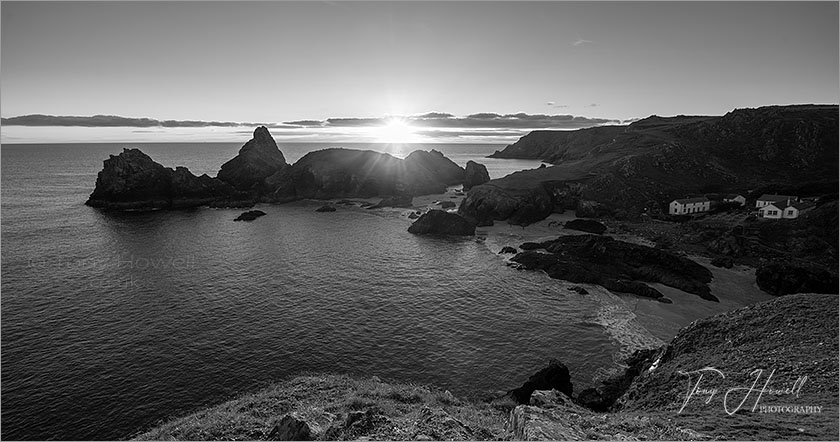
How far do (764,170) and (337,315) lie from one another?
12437cm

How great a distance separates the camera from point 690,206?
262 ft

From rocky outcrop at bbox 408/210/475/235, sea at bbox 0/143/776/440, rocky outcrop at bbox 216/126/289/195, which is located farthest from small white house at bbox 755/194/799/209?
rocky outcrop at bbox 216/126/289/195

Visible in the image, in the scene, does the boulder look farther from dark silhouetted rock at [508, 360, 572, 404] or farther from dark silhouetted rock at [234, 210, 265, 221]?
dark silhouetted rock at [508, 360, 572, 404]

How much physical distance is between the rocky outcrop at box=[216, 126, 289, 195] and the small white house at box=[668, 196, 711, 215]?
95.5 meters

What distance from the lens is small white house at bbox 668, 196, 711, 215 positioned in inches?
3147

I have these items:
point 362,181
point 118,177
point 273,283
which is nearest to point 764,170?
point 362,181

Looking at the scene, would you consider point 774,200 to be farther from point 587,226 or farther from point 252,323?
point 252,323

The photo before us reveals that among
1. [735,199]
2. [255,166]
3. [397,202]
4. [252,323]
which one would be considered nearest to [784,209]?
[735,199]

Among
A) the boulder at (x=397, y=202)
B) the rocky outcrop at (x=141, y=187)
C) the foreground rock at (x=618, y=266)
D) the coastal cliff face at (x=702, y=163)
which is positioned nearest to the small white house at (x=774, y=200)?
the coastal cliff face at (x=702, y=163)

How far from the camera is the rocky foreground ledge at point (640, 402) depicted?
16.9m

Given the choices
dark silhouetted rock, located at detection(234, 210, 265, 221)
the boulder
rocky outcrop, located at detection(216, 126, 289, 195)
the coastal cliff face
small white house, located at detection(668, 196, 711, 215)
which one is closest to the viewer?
small white house, located at detection(668, 196, 711, 215)

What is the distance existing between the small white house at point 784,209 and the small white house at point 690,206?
1080 cm

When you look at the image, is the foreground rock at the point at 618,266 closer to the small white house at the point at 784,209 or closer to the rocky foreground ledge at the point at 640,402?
the rocky foreground ledge at the point at 640,402

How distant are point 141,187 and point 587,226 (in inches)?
3812
